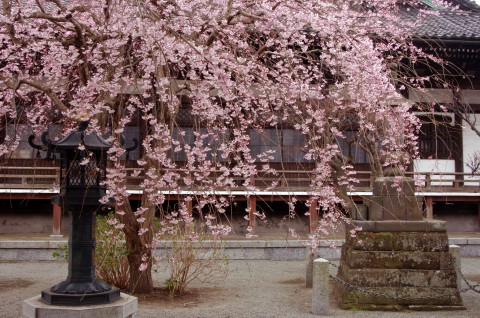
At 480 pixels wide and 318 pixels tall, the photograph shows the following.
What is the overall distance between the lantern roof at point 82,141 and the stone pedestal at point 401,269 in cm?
458

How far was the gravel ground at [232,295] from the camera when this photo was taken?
7.99m

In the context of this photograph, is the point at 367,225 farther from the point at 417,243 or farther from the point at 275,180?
the point at 275,180

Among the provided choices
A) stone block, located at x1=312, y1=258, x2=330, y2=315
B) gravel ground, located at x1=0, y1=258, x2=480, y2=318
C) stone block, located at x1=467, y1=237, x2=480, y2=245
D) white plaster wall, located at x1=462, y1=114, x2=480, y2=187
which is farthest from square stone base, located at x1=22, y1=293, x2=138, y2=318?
white plaster wall, located at x1=462, y1=114, x2=480, y2=187

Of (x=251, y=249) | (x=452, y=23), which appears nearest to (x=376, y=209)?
(x=251, y=249)

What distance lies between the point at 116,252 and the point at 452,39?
10.5 m

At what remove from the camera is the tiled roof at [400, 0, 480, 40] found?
47.5 feet

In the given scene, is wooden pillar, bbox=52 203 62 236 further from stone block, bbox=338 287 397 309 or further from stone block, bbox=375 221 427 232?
stone block, bbox=375 221 427 232

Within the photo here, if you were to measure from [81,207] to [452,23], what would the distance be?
14.7 m

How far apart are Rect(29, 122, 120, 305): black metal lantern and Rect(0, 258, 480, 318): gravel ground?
2279 mm

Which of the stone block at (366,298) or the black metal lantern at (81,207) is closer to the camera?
the black metal lantern at (81,207)

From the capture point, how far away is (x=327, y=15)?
→ 7164mm

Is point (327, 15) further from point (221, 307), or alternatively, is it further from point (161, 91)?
point (221, 307)

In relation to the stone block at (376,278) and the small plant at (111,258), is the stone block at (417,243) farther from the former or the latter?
the small plant at (111,258)

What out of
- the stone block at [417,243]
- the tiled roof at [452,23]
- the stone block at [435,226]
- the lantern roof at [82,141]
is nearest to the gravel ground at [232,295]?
the stone block at [417,243]
